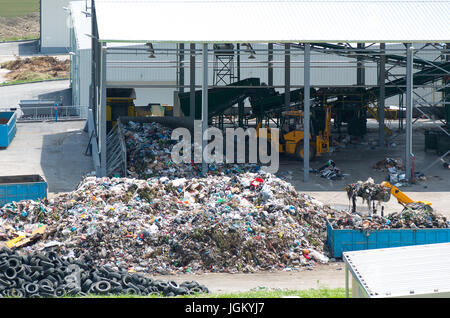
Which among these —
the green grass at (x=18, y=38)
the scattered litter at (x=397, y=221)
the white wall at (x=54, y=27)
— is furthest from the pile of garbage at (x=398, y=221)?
the green grass at (x=18, y=38)

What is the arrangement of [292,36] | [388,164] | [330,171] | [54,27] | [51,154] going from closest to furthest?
[292,36], [330,171], [388,164], [51,154], [54,27]

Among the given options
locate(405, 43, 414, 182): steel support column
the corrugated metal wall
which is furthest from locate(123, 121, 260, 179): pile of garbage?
the corrugated metal wall

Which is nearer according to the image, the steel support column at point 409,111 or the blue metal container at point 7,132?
the steel support column at point 409,111

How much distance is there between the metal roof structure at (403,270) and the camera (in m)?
9.54

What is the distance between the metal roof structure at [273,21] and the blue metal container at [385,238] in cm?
976

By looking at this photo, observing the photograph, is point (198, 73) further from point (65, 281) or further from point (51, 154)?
point (65, 281)

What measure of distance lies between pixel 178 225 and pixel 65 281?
14.2 ft

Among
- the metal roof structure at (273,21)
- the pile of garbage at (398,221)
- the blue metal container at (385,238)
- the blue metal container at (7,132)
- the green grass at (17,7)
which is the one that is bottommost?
the blue metal container at (385,238)

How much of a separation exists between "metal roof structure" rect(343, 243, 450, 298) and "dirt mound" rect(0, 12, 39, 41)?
61950mm

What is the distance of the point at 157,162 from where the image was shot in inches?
961

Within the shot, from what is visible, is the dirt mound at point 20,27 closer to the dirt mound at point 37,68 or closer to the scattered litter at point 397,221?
the dirt mound at point 37,68

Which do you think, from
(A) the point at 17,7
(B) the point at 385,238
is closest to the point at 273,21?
(B) the point at 385,238

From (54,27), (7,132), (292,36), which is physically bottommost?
(7,132)

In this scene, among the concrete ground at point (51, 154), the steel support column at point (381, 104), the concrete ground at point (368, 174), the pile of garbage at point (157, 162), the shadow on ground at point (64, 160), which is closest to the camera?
the concrete ground at point (368, 174)
